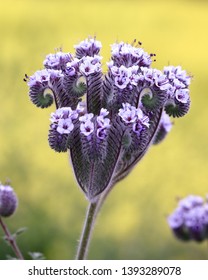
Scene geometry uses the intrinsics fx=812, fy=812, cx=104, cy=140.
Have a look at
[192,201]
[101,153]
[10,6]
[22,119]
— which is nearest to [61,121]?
[101,153]

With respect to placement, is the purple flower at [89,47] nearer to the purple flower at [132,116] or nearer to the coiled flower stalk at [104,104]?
the coiled flower stalk at [104,104]

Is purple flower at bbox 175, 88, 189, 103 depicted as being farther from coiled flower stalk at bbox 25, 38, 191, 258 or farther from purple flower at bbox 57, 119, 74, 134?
purple flower at bbox 57, 119, 74, 134

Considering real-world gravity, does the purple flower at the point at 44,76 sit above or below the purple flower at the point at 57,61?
below

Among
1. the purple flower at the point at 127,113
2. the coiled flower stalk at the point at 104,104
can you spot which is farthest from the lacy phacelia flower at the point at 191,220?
the purple flower at the point at 127,113

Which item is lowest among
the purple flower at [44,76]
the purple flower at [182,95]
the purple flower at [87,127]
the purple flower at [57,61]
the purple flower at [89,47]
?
the purple flower at [87,127]

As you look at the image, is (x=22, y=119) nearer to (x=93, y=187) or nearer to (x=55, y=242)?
(x=55, y=242)

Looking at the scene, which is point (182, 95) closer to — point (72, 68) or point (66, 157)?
point (72, 68)
